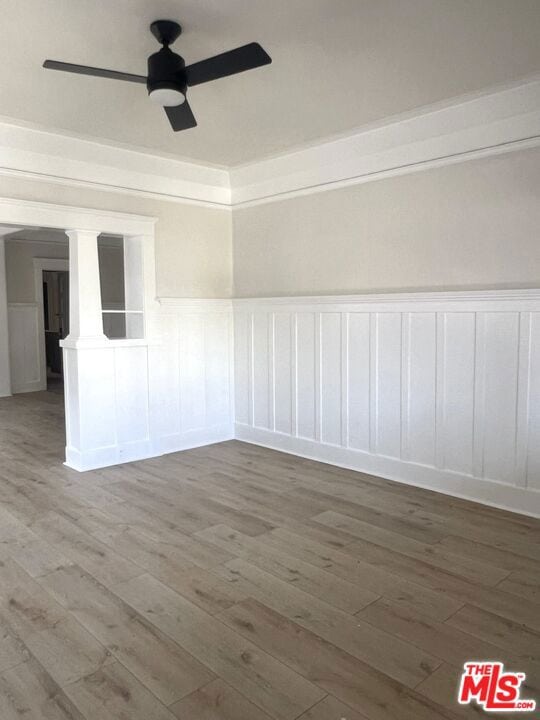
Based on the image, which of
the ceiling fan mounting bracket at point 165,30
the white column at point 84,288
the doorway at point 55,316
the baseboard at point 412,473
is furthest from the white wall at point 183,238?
the doorway at point 55,316

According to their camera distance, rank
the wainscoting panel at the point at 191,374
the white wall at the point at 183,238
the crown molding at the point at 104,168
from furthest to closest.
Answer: the wainscoting panel at the point at 191,374, the white wall at the point at 183,238, the crown molding at the point at 104,168

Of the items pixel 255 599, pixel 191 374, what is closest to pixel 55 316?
pixel 191 374

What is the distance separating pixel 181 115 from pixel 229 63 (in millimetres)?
574

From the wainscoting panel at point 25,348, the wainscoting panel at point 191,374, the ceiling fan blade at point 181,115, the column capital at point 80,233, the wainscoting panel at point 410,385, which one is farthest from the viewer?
the wainscoting panel at point 25,348

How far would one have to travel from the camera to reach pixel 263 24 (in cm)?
256

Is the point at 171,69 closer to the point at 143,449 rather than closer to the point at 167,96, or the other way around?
the point at 167,96

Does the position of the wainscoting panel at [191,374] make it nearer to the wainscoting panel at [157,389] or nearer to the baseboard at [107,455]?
the wainscoting panel at [157,389]

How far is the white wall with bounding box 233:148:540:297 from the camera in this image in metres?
3.37

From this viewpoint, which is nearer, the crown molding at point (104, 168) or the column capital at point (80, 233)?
the crown molding at point (104, 168)

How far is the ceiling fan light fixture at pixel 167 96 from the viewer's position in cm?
265

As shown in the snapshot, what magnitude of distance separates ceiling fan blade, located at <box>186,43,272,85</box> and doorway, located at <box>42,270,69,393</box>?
28.0ft

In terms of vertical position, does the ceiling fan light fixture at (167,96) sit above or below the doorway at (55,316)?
above

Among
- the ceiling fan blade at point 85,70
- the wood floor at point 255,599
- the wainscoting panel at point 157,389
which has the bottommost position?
the wood floor at point 255,599

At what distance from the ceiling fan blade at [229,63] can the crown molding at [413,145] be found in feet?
5.13
